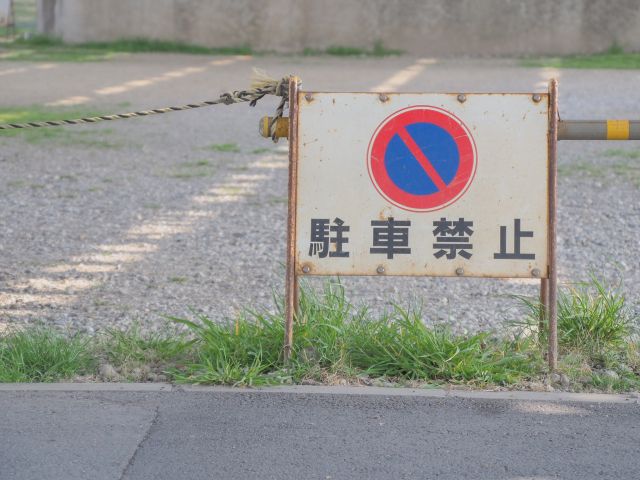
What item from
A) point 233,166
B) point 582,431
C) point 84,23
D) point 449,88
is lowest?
point 582,431

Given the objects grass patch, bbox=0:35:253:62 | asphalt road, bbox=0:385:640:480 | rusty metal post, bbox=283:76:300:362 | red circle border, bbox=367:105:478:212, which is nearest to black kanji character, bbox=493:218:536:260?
red circle border, bbox=367:105:478:212

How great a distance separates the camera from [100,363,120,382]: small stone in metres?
4.76

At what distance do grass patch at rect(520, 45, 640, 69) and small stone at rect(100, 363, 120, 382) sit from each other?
1750cm

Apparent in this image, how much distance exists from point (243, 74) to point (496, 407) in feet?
52.2

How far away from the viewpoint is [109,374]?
188 inches

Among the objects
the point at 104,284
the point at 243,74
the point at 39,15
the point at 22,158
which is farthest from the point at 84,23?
the point at 104,284

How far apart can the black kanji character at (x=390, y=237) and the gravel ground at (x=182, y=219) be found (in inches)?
45.9

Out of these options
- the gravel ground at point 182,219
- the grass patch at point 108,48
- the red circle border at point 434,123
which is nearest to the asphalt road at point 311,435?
the red circle border at point 434,123

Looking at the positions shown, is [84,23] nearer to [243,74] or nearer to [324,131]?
[243,74]

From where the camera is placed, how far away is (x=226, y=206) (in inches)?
367

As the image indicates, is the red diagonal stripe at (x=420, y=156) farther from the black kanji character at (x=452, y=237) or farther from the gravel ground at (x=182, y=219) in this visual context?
the gravel ground at (x=182, y=219)

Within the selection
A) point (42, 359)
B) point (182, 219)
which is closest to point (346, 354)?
point (42, 359)

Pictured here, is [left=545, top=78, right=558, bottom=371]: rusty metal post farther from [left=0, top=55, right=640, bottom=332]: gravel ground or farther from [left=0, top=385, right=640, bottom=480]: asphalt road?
[left=0, top=55, right=640, bottom=332]: gravel ground

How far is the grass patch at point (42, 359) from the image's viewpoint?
15.6 ft
